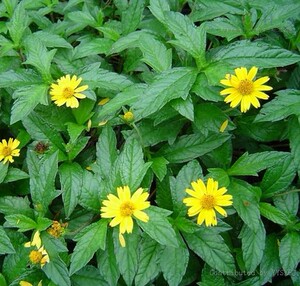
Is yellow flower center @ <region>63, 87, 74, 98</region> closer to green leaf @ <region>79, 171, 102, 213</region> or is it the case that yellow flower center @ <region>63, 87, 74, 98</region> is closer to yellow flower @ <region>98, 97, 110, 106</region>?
yellow flower @ <region>98, 97, 110, 106</region>

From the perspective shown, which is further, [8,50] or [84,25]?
[84,25]

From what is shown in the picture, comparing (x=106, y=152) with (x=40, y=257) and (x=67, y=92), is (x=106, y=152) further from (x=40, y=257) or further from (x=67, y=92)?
(x=40, y=257)

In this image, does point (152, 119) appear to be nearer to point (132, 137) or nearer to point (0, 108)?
point (132, 137)

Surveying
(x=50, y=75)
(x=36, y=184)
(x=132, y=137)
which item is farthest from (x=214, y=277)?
(x=50, y=75)

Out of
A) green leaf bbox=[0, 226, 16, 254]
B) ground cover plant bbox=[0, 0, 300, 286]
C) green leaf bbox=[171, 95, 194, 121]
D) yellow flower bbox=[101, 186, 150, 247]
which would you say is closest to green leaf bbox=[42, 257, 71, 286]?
ground cover plant bbox=[0, 0, 300, 286]

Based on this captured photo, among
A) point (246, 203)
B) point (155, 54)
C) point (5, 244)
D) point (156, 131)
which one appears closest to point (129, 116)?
point (156, 131)

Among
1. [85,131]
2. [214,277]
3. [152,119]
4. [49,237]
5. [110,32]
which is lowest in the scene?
[214,277]
